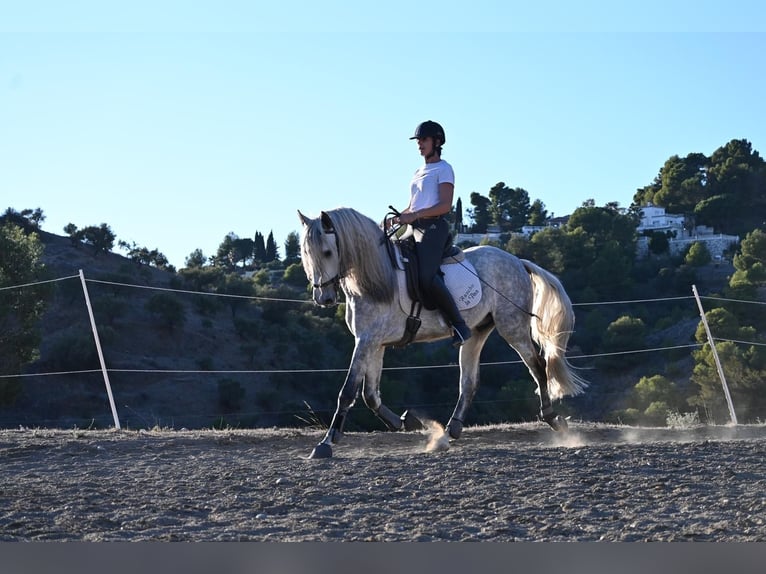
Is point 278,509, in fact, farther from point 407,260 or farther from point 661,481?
point 407,260

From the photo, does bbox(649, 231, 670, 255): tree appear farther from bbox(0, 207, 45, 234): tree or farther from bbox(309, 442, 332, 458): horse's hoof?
bbox(309, 442, 332, 458): horse's hoof

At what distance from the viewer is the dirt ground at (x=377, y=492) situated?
468cm

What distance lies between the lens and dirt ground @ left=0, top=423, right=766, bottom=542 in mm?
4684

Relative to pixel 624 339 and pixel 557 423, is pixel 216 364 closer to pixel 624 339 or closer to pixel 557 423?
pixel 624 339

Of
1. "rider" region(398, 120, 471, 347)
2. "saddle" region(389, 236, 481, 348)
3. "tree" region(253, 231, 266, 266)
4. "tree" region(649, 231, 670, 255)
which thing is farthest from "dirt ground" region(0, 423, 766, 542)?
"tree" region(253, 231, 266, 266)

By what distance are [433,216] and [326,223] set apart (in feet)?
3.37

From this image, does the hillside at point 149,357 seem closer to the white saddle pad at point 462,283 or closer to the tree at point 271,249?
the white saddle pad at point 462,283

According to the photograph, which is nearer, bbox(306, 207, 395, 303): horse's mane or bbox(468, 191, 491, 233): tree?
bbox(306, 207, 395, 303): horse's mane

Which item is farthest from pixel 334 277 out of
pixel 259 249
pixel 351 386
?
pixel 259 249

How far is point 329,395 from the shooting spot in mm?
35156

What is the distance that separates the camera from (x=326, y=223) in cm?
762

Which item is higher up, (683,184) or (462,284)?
(683,184)

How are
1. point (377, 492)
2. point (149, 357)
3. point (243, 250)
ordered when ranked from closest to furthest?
point (377, 492)
point (149, 357)
point (243, 250)

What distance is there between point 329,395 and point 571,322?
26.5 m
